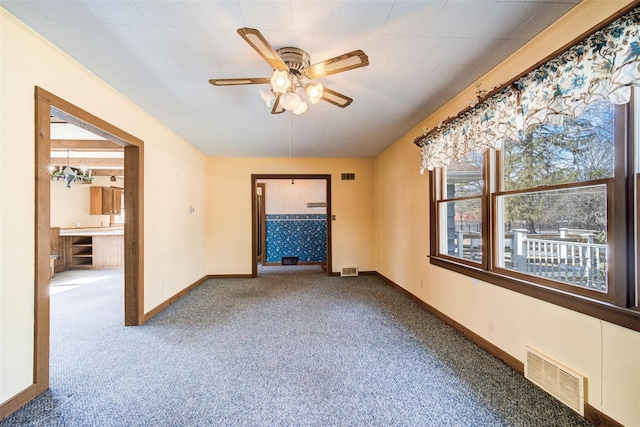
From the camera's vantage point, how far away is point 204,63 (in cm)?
193

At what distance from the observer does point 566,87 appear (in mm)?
1385

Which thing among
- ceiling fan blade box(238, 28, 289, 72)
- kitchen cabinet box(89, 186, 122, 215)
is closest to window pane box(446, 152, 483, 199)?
ceiling fan blade box(238, 28, 289, 72)

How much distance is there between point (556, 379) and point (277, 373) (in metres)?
1.86

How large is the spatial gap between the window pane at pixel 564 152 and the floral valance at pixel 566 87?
0.59 ft

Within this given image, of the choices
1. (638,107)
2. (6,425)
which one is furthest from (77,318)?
(638,107)

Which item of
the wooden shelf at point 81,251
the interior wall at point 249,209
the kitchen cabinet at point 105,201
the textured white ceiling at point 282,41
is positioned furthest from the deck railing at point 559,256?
the kitchen cabinet at point 105,201

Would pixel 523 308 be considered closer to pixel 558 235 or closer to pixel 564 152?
pixel 558 235

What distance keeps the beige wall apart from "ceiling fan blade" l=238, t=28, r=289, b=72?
1744mm

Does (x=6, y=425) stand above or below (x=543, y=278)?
below

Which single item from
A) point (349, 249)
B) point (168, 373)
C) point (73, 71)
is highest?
point (73, 71)

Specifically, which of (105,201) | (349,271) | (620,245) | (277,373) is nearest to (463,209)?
(620,245)

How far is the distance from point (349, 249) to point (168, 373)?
3.64m

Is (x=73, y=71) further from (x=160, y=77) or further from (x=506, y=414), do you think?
(x=506, y=414)

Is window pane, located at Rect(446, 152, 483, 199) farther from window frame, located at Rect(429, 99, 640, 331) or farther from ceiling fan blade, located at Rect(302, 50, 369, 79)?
ceiling fan blade, located at Rect(302, 50, 369, 79)
